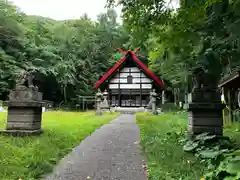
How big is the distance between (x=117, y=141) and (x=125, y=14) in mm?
3341

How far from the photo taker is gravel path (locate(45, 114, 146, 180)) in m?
3.58

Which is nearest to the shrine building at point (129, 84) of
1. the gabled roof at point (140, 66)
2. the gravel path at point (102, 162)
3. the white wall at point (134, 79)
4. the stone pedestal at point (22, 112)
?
the white wall at point (134, 79)

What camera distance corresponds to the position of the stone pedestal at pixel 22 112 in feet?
19.2

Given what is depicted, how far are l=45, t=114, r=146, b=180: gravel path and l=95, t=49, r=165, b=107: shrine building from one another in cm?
1668

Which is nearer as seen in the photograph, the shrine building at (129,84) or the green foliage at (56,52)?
the green foliage at (56,52)

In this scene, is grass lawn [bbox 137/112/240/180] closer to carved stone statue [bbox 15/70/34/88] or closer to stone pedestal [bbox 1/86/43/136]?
stone pedestal [bbox 1/86/43/136]

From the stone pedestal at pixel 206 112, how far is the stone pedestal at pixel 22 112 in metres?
3.94

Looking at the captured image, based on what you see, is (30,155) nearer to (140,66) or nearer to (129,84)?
(140,66)

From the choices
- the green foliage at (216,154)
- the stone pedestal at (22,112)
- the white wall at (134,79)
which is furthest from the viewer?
the white wall at (134,79)

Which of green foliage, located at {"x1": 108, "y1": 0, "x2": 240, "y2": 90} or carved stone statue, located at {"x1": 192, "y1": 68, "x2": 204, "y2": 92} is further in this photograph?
carved stone statue, located at {"x1": 192, "y1": 68, "x2": 204, "y2": 92}

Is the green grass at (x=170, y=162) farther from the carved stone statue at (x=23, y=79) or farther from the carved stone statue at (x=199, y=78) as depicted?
the carved stone statue at (x=23, y=79)

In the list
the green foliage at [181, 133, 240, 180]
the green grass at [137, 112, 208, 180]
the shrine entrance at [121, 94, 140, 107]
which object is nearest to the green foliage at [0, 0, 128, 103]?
the shrine entrance at [121, 94, 140, 107]

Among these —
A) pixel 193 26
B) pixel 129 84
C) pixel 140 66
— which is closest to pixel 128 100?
pixel 129 84

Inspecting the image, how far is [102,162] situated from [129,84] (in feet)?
62.0
